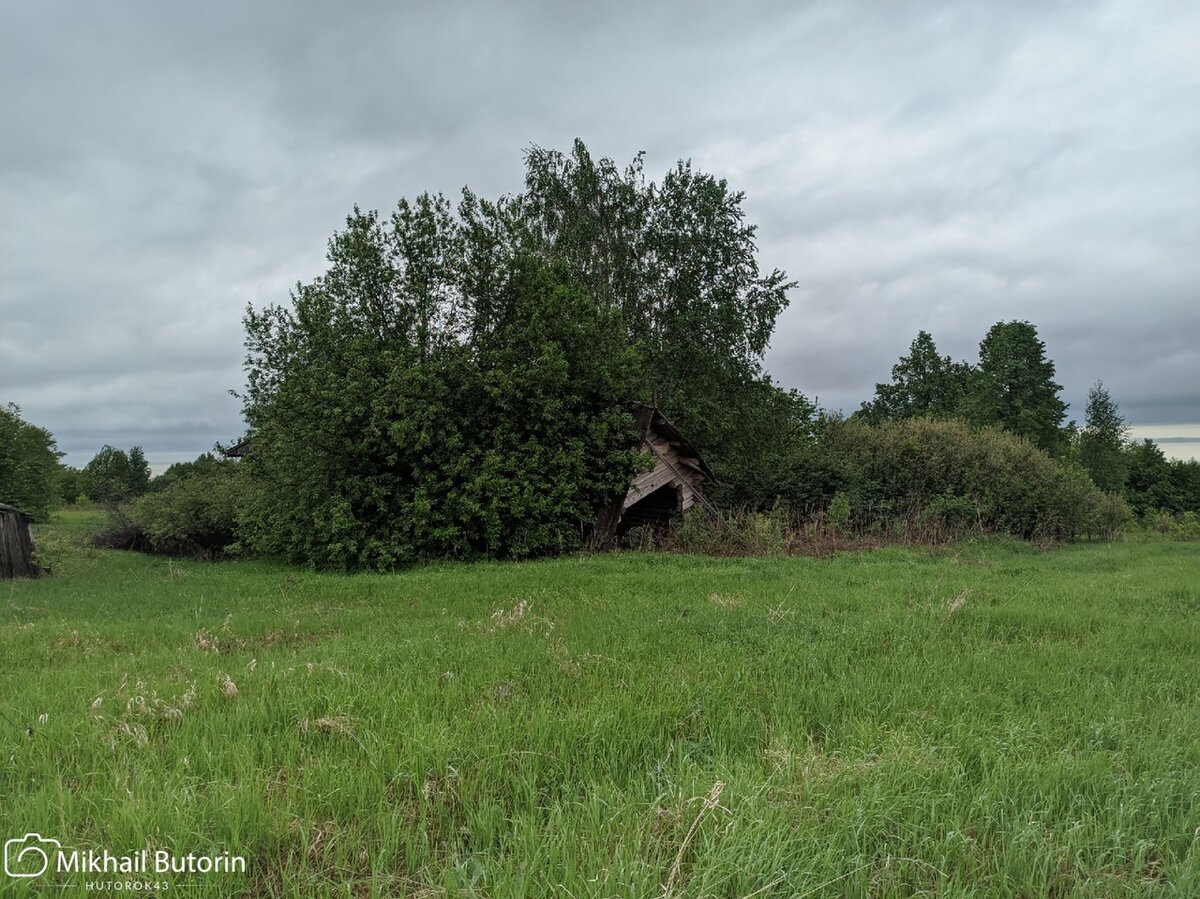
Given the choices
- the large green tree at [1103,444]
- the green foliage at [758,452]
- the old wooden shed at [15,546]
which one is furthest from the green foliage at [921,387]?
the old wooden shed at [15,546]

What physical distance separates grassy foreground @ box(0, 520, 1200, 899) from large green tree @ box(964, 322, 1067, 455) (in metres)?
40.9

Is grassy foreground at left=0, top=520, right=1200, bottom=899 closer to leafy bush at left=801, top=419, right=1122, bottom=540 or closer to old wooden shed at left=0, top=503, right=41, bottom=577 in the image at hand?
old wooden shed at left=0, top=503, right=41, bottom=577

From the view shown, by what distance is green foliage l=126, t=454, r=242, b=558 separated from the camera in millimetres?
22703

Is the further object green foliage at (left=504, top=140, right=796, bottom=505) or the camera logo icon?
green foliage at (left=504, top=140, right=796, bottom=505)

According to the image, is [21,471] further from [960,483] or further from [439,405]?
[960,483]

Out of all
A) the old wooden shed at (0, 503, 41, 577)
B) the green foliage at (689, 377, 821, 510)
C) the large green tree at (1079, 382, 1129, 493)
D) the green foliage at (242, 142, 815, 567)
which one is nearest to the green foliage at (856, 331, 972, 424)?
the large green tree at (1079, 382, 1129, 493)

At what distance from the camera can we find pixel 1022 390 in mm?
41312

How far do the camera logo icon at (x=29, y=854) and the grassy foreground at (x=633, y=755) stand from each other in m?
0.05

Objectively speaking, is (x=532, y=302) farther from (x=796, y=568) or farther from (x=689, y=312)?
(x=796, y=568)

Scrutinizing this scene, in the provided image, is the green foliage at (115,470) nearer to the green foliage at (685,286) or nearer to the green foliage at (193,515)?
the green foliage at (193,515)

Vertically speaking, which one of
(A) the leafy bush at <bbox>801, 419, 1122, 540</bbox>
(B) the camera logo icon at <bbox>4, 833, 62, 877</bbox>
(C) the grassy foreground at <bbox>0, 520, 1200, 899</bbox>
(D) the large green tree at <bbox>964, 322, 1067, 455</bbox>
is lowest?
(C) the grassy foreground at <bbox>0, 520, 1200, 899</bbox>

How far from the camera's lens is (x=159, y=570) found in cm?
1753

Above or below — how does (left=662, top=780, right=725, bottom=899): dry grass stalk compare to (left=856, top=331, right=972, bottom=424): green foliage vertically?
below

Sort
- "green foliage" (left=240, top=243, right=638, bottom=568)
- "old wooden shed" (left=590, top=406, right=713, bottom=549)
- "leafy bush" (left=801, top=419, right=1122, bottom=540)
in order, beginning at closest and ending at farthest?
1. "green foliage" (left=240, top=243, right=638, bottom=568)
2. "old wooden shed" (left=590, top=406, right=713, bottom=549)
3. "leafy bush" (left=801, top=419, right=1122, bottom=540)
